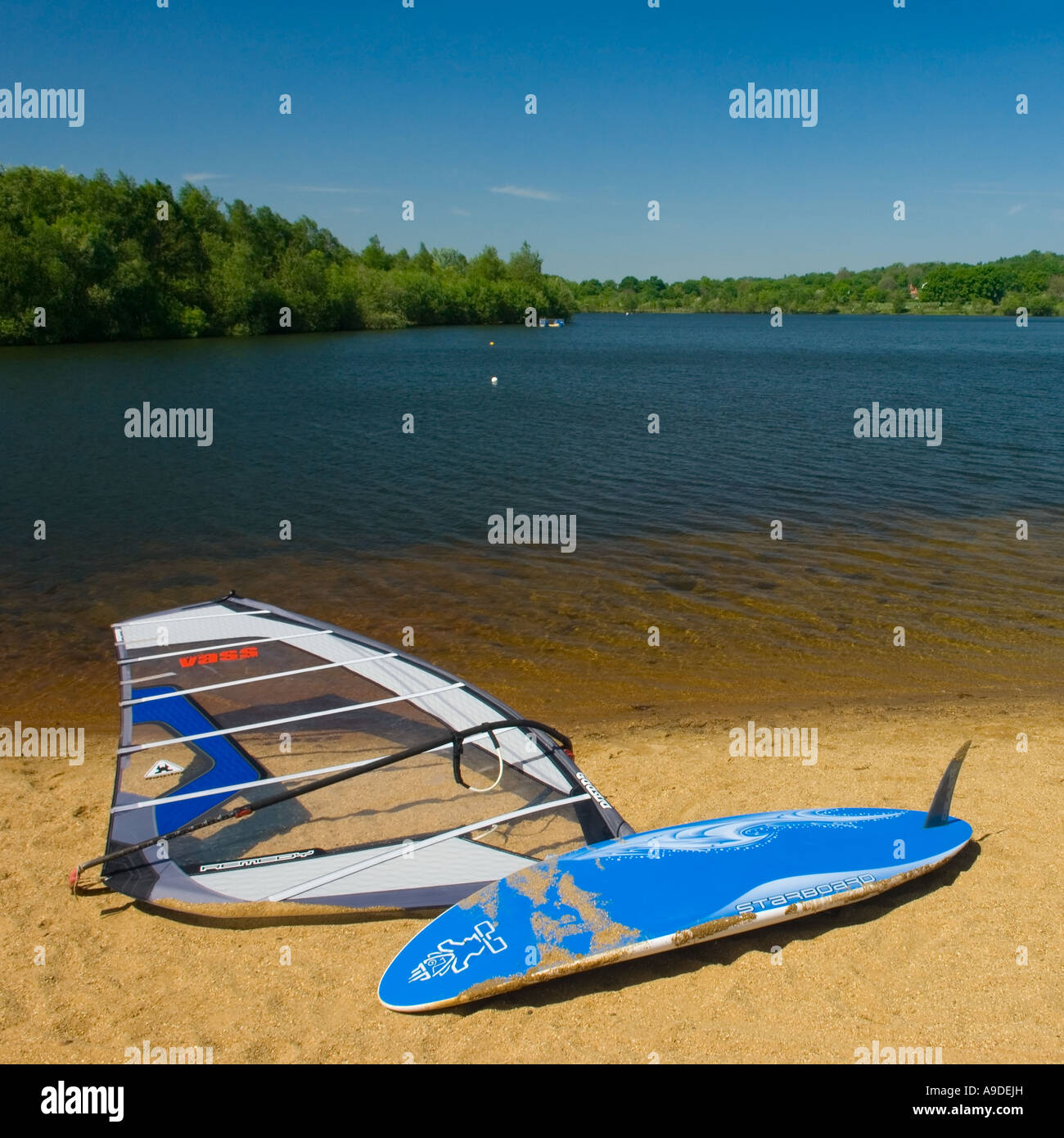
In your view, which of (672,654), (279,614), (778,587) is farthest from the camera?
(778,587)

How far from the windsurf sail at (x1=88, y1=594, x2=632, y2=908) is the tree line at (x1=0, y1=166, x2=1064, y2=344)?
1139 inches

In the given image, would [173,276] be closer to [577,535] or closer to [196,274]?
[196,274]

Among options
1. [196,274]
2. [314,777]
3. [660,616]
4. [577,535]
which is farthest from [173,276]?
[314,777]

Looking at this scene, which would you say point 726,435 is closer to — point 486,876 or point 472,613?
point 472,613

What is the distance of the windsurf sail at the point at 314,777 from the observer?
16.7ft

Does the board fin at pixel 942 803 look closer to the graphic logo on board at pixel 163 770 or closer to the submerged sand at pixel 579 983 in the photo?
the submerged sand at pixel 579 983

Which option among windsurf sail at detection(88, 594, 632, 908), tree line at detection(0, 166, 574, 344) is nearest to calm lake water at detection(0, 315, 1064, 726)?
windsurf sail at detection(88, 594, 632, 908)

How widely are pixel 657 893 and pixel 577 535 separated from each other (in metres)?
10.3

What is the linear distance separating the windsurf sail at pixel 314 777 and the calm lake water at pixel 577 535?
2107 mm

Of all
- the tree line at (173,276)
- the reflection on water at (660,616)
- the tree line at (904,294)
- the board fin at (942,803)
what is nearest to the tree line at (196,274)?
the tree line at (173,276)

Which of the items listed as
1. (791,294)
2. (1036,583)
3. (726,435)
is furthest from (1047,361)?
(791,294)

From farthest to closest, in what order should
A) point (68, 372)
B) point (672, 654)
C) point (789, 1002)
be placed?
point (68, 372), point (672, 654), point (789, 1002)

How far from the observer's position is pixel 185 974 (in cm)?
463

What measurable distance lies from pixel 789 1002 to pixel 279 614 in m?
5.31
